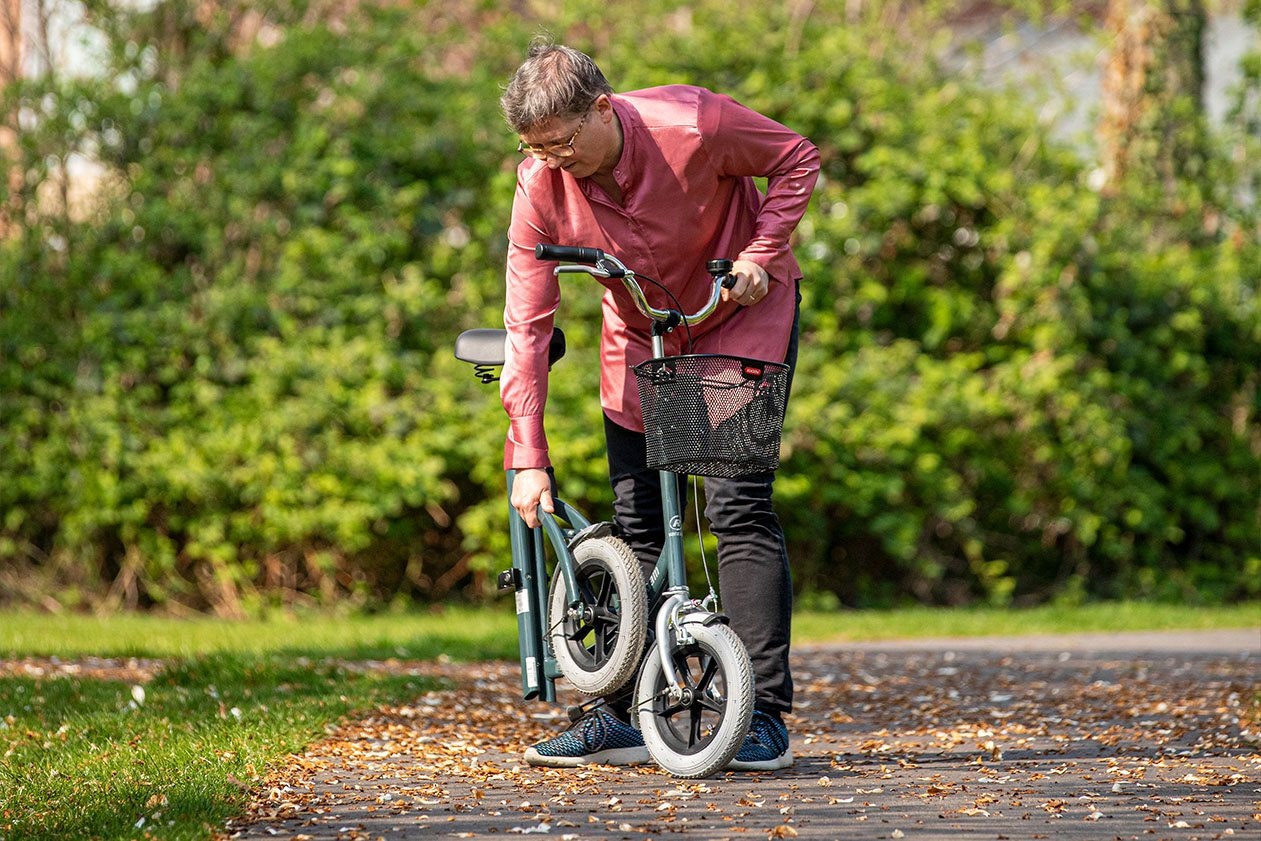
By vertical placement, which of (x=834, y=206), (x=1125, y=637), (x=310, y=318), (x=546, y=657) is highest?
(x=834, y=206)

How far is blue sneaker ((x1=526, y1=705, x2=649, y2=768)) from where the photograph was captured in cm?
395

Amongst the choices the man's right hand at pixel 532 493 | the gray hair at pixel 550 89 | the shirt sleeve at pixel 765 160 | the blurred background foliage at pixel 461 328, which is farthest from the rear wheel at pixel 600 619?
the blurred background foliage at pixel 461 328

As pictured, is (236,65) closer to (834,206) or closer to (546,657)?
(834,206)

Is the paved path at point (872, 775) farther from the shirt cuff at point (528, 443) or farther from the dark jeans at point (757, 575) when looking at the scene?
the shirt cuff at point (528, 443)

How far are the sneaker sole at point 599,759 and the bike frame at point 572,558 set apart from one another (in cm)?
16

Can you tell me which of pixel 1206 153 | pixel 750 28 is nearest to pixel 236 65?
pixel 750 28

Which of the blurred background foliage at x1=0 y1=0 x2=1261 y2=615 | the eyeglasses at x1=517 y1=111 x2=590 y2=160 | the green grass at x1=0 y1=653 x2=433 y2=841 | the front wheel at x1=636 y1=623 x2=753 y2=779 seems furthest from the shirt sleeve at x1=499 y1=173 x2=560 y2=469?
the blurred background foliage at x1=0 y1=0 x2=1261 y2=615

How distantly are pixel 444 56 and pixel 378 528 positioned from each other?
10.6 ft

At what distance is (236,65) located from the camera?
913cm

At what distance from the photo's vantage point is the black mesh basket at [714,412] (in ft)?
11.7

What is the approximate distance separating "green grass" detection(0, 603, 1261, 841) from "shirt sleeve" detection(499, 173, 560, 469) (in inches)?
40.1

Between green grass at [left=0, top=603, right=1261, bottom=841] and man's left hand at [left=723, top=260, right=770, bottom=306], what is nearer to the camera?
green grass at [left=0, top=603, right=1261, bottom=841]

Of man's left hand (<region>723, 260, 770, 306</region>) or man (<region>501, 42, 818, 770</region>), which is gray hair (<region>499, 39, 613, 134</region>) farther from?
man's left hand (<region>723, 260, 770, 306</region>)

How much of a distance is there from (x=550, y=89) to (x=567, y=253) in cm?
37
